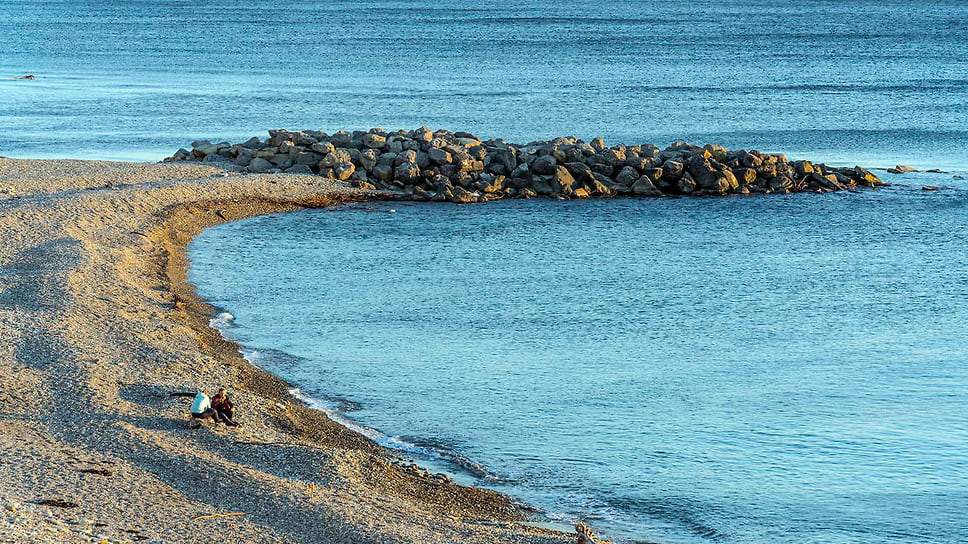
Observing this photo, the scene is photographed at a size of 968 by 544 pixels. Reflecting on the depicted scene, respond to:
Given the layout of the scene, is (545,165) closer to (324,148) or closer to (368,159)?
(368,159)

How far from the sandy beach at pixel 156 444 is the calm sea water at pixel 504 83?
79.9ft

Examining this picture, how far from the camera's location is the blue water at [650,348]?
1611cm

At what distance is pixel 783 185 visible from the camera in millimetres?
40125

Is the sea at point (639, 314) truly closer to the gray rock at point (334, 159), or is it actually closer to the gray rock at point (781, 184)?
the gray rock at point (781, 184)

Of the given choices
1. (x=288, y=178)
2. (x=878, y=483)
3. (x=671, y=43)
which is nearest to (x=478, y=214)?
(x=288, y=178)

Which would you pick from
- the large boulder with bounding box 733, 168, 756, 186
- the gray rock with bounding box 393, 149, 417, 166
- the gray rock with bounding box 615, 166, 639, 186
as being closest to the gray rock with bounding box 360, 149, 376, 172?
the gray rock with bounding box 393, 149, 417, 166

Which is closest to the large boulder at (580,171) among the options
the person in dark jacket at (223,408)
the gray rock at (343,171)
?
the gray rock at (343,171)

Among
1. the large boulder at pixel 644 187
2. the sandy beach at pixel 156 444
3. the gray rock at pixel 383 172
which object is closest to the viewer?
the sandy beach at pixel 156 444

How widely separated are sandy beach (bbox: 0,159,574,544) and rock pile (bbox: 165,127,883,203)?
13295 millimetres

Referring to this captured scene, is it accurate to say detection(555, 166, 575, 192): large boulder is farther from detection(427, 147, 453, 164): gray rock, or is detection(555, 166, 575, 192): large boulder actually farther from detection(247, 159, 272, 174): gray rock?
detection(247, 159, 272, 174): gray rock

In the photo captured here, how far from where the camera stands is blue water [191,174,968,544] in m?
16.1

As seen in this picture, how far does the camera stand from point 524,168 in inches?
1558

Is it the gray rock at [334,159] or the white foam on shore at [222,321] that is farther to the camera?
the gray rock at [334,159]

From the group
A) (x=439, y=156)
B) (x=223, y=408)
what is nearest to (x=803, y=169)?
(x=439, y=156)
